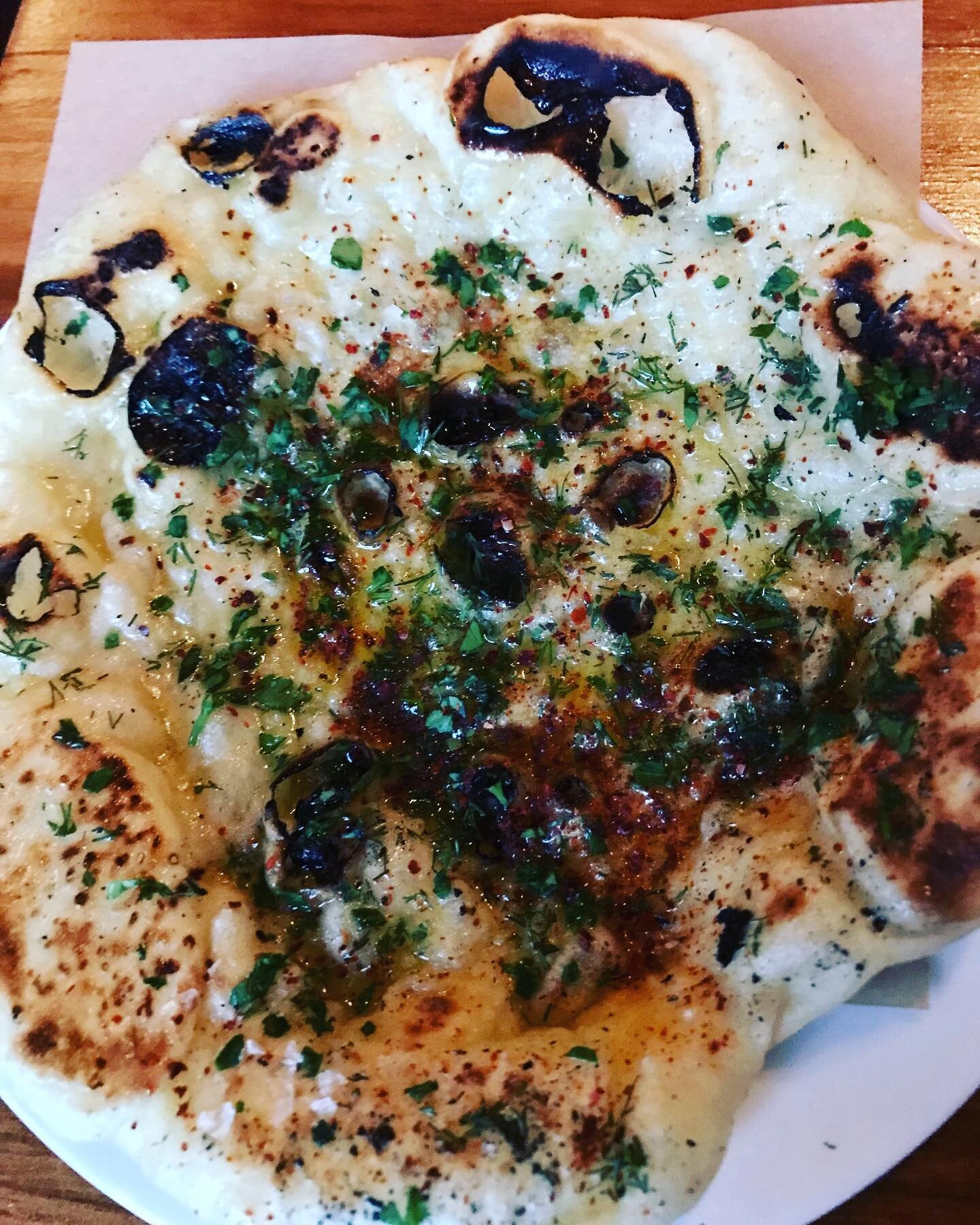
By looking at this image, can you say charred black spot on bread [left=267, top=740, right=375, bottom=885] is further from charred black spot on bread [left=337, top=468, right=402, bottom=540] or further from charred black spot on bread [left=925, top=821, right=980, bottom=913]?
charred black spot on bread [left=925, top=821, right=980, bottom=913]

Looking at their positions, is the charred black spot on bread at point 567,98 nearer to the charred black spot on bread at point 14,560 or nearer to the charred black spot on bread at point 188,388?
the charred black spot on bread at point 188,388

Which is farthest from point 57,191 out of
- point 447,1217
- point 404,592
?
point 447,1217

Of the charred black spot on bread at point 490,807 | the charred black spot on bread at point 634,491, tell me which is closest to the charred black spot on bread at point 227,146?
the charred black spot on bread at point 634,491

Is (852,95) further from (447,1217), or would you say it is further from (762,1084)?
(447,1217)

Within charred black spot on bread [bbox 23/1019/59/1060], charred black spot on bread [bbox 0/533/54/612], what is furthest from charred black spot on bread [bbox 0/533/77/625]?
charred black spot on bread [bbox 23/1019/59/1060]

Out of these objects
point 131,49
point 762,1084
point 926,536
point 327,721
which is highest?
point 131,49

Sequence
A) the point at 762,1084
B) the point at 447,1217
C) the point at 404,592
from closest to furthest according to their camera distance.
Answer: the point at 447,1217 < the point at 762,1084 < the point at 404,592

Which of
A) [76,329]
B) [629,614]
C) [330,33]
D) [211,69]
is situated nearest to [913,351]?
[629,614]
